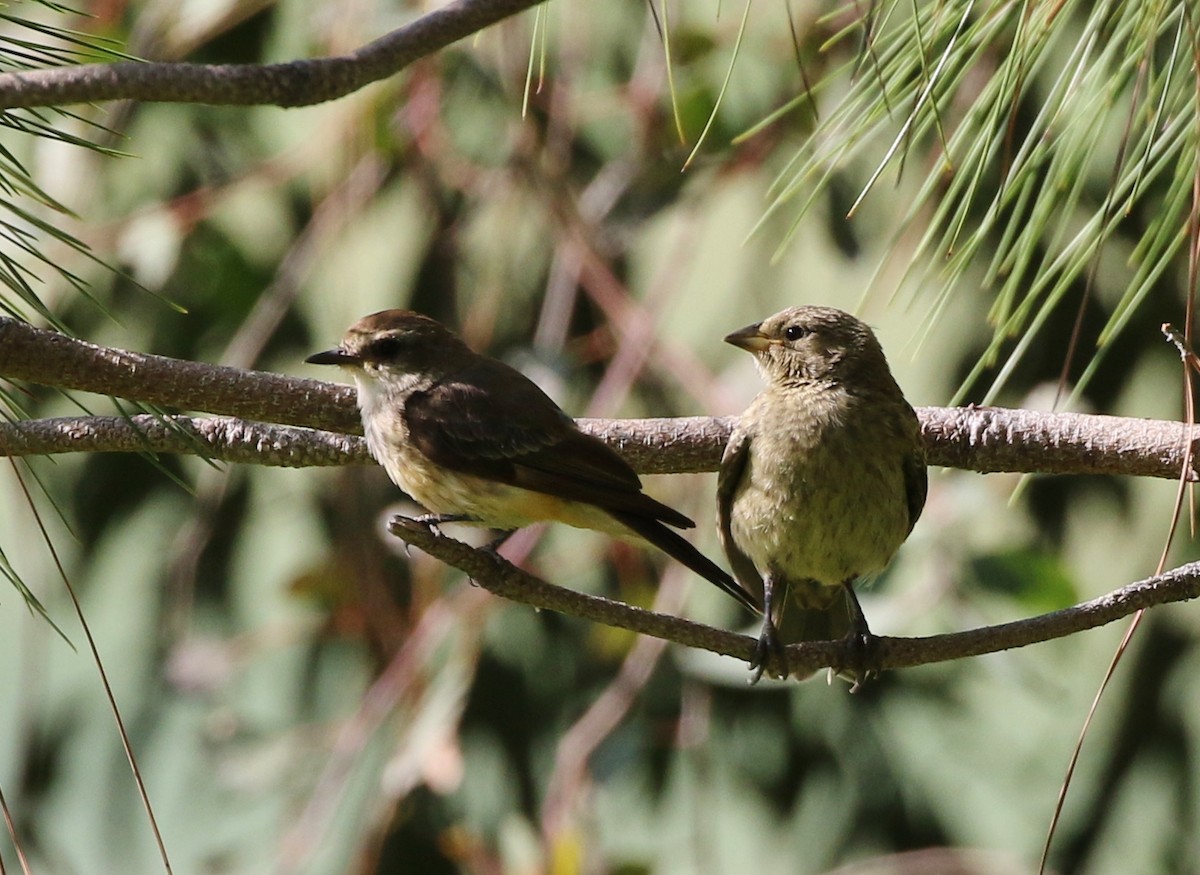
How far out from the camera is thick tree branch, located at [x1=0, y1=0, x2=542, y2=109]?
3.54ft

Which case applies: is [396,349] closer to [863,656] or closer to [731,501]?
[731,501]

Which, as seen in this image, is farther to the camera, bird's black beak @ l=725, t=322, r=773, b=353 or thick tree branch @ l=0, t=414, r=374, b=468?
bird's black beak @ l=725, t=322, r=773, b=353

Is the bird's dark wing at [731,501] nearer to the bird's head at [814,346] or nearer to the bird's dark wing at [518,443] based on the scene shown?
the bird's dark wing at [518,443]

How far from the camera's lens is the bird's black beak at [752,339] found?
2664mm

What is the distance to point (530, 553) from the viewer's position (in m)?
3.84

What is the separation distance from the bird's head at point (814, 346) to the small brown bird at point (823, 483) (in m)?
0.03

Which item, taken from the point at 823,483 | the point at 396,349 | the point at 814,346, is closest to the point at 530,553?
the point at 396,349

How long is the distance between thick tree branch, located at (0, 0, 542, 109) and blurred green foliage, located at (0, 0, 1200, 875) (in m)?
2.02

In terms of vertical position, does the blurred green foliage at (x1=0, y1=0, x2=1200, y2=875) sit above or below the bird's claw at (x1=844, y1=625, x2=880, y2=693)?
above

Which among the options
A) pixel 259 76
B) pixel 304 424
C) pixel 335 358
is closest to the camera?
pixel 259 76

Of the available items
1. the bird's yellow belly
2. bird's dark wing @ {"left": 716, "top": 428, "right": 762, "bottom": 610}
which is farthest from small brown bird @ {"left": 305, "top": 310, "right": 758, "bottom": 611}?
bird's dark wing @ {"left": 716, "top": 428, "right": 762, "bottom": 610}

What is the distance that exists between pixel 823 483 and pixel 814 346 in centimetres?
34

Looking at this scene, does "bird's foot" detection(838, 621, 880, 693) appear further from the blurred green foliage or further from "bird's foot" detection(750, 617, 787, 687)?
the blurred green foliage

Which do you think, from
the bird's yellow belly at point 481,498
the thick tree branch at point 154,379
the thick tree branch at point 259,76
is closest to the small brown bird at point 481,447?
the bird's yellow belly at point 481,498
